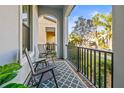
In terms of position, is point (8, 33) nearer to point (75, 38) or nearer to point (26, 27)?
point (26, 27)

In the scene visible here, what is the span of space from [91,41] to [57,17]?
2.22 meters

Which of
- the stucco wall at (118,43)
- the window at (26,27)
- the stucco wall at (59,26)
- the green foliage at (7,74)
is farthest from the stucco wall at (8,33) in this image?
the stucco wall at (59,26)

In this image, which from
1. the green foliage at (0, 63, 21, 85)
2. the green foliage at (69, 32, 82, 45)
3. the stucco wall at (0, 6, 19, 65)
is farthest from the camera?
the green foliage at (69, 32, 82, 45)

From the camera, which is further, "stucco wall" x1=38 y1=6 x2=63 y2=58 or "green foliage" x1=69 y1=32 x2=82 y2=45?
"stucco wall" x1=38 y1=6 x2=63 y2=58

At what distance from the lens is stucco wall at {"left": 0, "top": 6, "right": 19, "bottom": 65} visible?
7.12ft

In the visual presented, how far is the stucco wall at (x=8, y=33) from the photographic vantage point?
2170mm

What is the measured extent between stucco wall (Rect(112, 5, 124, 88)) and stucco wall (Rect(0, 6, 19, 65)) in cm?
139

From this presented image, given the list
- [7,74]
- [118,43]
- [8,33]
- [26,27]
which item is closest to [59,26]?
[26,27]

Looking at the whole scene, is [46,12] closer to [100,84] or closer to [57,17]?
[57,17]

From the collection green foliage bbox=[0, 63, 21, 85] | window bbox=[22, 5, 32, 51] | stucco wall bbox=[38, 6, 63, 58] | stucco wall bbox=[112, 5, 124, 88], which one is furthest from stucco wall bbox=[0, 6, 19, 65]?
stucco wall bbox=[38, 6, 63, 58]

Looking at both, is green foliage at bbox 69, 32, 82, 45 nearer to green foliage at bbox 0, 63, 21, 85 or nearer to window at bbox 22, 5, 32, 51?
window at bbox 22, 5, 32, 51

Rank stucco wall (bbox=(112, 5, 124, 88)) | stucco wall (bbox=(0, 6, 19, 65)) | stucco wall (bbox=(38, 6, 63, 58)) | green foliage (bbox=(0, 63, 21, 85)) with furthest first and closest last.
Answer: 1. stucco wall (bbox=(38, 6, 63, 58))
2. stucco wall (bbox=(0, 6, 19, 65))
3. stucco wall (bbox=(112, 5, 124, 88))
4. green foliage (bbox=(0, 63, 21, 85))

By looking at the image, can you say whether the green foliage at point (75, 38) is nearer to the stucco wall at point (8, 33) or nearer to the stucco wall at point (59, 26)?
the stucco wall at point (59, 26)

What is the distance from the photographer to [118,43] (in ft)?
6.48
